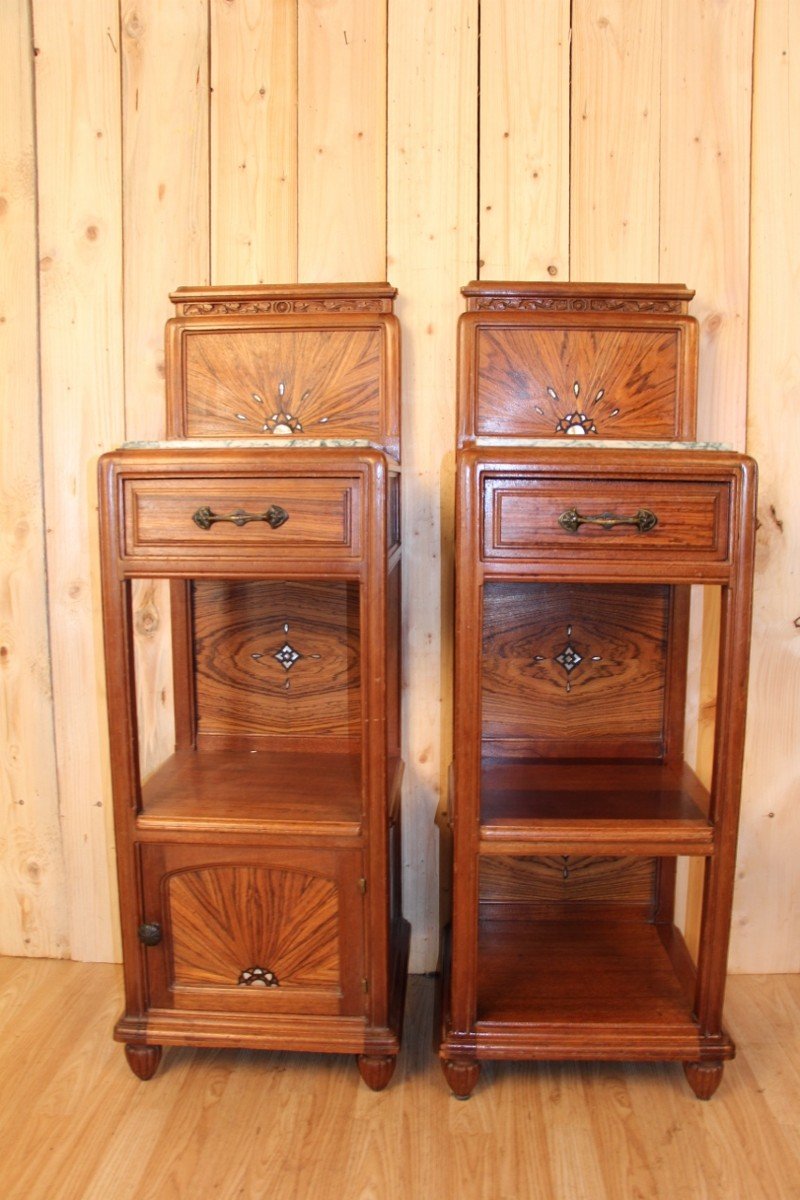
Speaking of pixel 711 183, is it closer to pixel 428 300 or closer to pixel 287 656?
pixel 428 300

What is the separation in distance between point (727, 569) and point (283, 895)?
2.81 feet

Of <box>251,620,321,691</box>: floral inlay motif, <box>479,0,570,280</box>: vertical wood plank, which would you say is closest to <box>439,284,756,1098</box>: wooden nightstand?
<box>479,0,570,280</box>: vertical wood plank

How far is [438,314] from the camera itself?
1.69 m

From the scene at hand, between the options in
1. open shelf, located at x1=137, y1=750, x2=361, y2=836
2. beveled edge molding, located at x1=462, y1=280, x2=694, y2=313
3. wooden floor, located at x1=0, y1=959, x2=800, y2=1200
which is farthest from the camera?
beveled edge molding, located at x1=462, y1=280, x2=694, y2=313

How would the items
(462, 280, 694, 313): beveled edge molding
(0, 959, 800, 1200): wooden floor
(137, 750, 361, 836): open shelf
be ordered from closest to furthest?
1. (0, 959, 800, 1200): wooden floor
2. (137, 750, 361, 836): open shelf
3. (462, 280, 694, 313): beveled edge molding

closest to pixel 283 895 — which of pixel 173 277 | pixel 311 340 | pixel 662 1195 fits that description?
pixel 662 1195

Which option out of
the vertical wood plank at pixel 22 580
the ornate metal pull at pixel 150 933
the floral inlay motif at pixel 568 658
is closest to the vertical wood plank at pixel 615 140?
the floral inlay motif at pixel 568 658

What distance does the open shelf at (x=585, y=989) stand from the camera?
1.42m

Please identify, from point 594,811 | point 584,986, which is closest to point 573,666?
point 594,811

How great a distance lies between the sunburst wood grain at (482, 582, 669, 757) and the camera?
5.55ft

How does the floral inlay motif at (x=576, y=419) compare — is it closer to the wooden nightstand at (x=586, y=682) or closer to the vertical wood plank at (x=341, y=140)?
the wooden nightstand at (x=586, y=682)

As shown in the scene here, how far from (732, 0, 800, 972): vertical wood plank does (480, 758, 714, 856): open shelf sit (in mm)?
265

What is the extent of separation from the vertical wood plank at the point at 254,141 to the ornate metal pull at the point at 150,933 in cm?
117

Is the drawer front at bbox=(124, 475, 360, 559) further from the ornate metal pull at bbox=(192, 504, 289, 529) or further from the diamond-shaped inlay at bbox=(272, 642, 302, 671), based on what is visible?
the diamond-shaped inlay at bbox=(272, 642, 302, 671)
